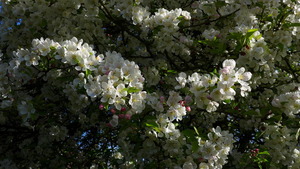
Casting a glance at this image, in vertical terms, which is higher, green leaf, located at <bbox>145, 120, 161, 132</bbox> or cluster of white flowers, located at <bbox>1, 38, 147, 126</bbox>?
cluster of white flowers, located at <bbox>1, 38, 147, 126</bbox>

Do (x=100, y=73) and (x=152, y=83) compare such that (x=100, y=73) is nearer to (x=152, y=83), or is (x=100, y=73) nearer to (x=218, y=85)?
(x=218, y=85)

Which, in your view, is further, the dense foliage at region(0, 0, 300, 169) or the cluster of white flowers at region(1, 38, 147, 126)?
the dense foliage at region(0, 0, 300, 169)

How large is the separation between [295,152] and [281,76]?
100 centimetres

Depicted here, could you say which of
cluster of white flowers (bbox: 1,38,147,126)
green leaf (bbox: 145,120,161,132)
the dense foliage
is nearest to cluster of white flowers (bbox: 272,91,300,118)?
the dense foliage

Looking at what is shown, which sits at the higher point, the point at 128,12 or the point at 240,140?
the point at 128,12

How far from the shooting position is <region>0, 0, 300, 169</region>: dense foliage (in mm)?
2301

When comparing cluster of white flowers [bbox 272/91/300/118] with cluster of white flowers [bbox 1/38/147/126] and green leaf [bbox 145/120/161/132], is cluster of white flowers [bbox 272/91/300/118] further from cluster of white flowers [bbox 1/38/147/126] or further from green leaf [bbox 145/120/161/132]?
cluster of white flowers [bbox 1/38/147/126]

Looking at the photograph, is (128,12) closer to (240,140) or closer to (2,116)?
(2,116)

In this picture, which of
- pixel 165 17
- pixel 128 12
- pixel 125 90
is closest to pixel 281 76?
pixel 165 17

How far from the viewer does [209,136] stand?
235 centimetres

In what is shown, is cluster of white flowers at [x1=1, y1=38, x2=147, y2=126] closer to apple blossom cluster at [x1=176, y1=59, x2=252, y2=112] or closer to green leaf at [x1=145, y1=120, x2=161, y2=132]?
green leaf at [x1=145, y1=120, x2=161, y2=132]

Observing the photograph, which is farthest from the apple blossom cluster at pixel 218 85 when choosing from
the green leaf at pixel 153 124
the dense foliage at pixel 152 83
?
the green leaf at pixel 153 124

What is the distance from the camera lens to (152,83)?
331 centimetres

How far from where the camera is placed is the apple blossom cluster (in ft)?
6.89
